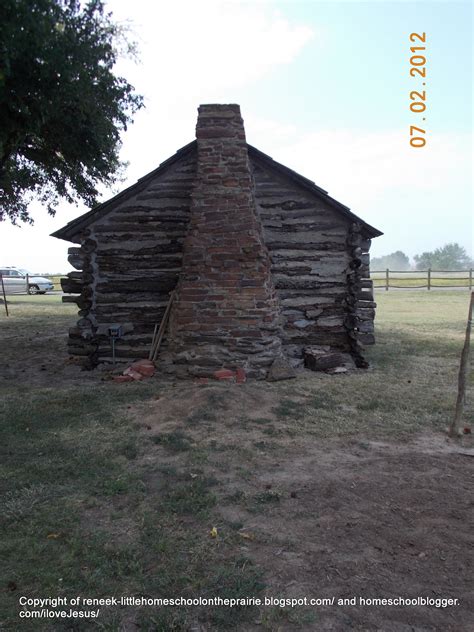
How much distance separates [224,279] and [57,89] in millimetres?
4030

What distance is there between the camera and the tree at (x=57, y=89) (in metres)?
6.24

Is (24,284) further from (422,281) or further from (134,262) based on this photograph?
(422,281)

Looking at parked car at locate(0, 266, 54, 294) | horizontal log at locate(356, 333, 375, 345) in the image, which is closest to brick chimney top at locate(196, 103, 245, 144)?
horizontal log at locate(356, 333, 375, 345)

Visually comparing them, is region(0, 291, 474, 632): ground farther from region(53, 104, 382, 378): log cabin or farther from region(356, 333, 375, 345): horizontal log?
region(53, 104, 382, 378): log cabin

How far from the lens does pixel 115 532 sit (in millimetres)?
3316

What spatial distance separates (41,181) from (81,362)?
610 cm

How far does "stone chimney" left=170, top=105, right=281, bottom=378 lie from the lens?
7789 millimetres

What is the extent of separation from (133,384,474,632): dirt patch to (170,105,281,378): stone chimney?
6.61 ft

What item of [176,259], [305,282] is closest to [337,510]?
[305,282]

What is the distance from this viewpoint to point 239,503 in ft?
12.2

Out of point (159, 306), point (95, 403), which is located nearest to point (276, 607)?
point (95, 403)

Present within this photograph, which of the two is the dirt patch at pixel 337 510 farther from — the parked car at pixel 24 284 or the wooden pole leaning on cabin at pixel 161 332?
the parked car at pixel 24 284

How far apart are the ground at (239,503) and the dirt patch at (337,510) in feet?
0.04

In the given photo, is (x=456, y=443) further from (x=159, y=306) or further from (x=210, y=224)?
(x=159, y=306)
